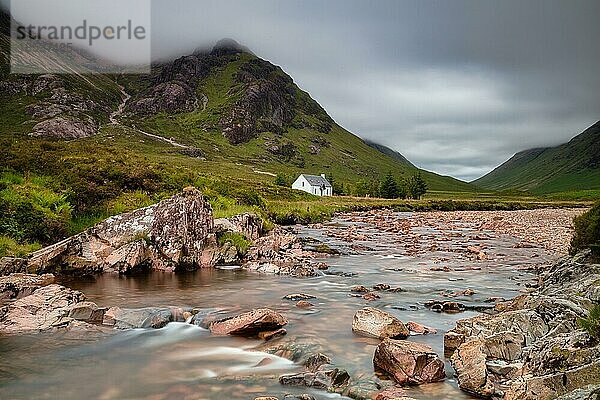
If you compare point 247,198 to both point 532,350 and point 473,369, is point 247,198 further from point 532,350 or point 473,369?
point 532,350

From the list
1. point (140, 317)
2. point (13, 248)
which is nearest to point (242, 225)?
point (13, 248)

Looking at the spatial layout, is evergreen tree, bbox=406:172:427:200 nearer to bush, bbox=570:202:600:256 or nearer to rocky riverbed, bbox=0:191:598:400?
rocky riverbed, bbox=0:191:598:400

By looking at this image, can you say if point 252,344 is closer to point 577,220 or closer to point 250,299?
point 250,299

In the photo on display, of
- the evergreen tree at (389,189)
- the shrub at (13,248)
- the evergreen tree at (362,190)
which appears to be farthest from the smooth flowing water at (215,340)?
the evergreen tree at (362,190)

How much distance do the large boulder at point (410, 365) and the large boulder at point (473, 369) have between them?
1.51 ft

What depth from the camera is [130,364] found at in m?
11.5

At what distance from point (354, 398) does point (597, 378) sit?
14.3 ft

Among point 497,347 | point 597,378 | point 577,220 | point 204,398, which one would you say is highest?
point 577,220

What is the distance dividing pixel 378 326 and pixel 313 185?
13185 centimetres

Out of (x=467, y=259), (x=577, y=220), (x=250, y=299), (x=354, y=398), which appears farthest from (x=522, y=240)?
(x=354, y=398)

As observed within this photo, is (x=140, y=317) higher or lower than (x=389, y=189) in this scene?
lower

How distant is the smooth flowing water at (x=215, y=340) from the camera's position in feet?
32.8

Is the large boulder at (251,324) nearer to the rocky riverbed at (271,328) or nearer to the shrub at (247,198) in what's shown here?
the rocky riverbed at (271,328)

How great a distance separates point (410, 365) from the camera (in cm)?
983
